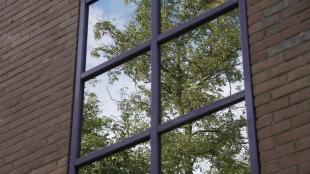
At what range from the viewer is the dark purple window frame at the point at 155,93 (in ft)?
14.3

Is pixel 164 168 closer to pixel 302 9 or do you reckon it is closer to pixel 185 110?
pixel 185 110

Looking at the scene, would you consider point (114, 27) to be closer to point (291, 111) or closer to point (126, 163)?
point (126, 163)

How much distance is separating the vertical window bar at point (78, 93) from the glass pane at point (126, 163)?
0.14 meters

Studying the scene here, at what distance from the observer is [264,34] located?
4.43m

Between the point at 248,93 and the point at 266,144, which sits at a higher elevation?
the point at 248,93

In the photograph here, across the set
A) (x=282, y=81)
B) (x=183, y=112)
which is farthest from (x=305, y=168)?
(x=183, y=112)

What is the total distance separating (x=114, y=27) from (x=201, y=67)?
1.08 m

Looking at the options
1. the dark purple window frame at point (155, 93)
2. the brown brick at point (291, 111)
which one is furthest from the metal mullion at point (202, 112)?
the brown brick at point (291, 111)

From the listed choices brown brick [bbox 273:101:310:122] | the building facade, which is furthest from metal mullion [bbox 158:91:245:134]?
brown brick [bbox 273:101:310:122]

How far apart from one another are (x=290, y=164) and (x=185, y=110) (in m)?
0.98

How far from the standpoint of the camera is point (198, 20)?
4906mm

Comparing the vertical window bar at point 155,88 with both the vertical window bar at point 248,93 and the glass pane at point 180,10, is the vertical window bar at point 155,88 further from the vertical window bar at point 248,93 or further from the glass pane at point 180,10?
the vertical window bar at point 248,93

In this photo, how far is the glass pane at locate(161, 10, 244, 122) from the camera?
4.61 metres

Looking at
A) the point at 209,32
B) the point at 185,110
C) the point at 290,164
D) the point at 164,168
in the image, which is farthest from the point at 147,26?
the point at 290,164
